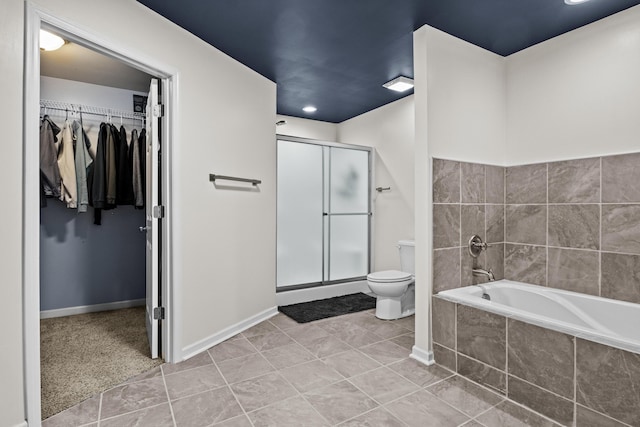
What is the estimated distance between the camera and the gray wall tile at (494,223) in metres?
2.68

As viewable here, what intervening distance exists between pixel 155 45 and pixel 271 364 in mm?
2205

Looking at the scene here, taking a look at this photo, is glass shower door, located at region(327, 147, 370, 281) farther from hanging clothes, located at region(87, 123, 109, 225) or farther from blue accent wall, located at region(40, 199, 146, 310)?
hanging clothes, located at region(87, 123, 109, 225)

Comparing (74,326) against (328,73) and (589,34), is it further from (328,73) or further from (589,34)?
(589,34)

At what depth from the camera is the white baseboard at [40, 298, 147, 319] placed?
3258 mm

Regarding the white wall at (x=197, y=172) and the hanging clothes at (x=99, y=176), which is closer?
the white wall at (x=197, y=172)

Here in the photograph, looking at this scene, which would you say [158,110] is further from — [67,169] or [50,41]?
[67,169]

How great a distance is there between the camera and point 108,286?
353 cm

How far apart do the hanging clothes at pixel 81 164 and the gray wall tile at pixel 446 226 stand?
306 cm

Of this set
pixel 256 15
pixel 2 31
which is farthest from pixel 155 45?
pixel 2 31

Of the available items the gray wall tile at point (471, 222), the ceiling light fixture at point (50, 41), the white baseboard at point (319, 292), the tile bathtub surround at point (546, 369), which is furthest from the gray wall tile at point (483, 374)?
the ceiling light fixture at point (50, 41)

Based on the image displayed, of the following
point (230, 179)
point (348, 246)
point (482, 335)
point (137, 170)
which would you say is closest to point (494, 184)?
Answer: point (482, 335)

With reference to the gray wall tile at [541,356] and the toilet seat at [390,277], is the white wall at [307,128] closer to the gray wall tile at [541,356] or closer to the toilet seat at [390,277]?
the toilet seat at [390,277]

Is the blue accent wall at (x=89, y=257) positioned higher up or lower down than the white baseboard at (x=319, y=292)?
higher up

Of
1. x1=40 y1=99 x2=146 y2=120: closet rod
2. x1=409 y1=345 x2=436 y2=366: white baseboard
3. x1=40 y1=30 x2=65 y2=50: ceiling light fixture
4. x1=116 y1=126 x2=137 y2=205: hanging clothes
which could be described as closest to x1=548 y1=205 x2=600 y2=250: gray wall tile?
x1=409 y1=345 x2=436 y2=366: white baseboard
